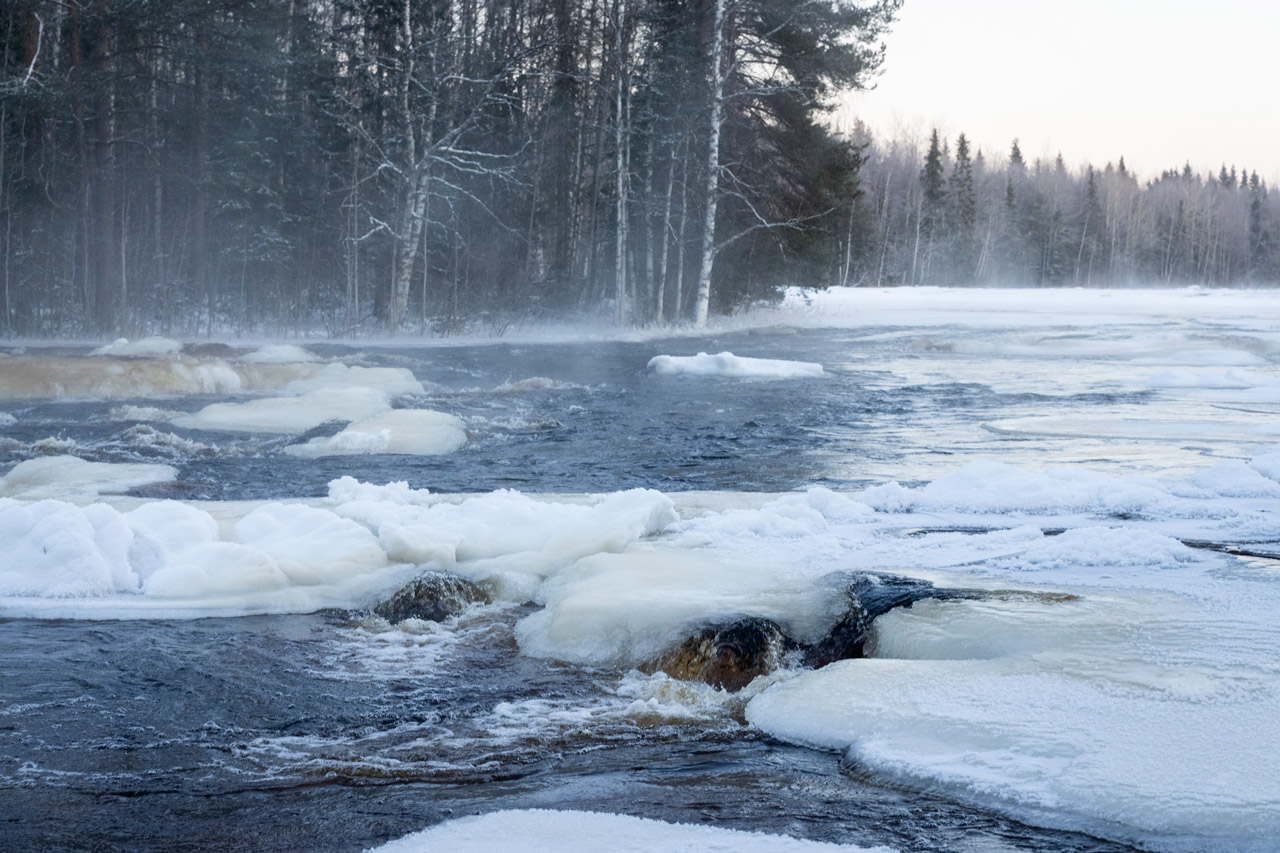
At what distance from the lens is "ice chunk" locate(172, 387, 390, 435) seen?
35.5 ft

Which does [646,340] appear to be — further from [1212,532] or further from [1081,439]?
[1212,532]

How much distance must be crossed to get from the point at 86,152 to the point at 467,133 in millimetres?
7232

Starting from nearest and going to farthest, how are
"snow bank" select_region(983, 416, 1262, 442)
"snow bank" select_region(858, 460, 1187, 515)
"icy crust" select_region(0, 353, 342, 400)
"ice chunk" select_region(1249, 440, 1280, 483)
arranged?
"snow bank" select_region(858, 460, 1187, 515) < "ice chunk" select_region(1249, 440, 1280, 483) < "snow bank" select_region(983, 416, 1262, 442) < "icy crust" select_region(0, 353, 342, 400)

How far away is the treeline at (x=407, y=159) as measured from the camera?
19453 mm

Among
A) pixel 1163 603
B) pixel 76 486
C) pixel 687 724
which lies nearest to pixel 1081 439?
pixel 1163 603

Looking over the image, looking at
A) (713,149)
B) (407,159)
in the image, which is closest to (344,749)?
(407,159)

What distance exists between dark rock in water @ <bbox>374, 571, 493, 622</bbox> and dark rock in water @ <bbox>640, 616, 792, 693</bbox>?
1.23 meters

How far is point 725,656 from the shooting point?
4.55 meters

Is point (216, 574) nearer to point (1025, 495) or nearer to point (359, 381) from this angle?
point (1025, 495)

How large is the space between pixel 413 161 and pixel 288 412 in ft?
33.9

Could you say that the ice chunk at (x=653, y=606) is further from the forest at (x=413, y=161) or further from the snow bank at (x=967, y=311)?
the snow bank at (x=967, y=311)

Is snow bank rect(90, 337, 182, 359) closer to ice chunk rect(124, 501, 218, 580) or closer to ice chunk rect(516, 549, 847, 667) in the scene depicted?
ice chunk rect(124, 501, 218, 580)

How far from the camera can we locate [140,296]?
20.4 m

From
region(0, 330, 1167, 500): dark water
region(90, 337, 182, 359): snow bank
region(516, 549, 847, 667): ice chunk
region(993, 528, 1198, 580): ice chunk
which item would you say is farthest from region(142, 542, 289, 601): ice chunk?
region(90, 337, 182, 359): snow bank
